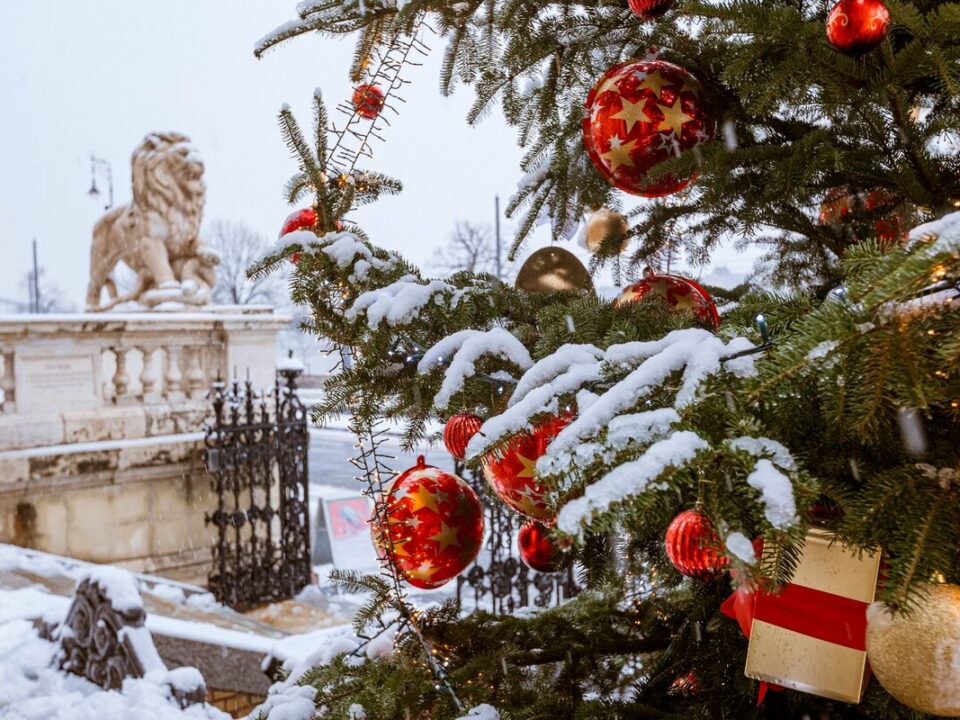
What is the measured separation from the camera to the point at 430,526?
1720mm

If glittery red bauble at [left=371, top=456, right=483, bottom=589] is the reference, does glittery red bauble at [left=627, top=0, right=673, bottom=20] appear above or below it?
above

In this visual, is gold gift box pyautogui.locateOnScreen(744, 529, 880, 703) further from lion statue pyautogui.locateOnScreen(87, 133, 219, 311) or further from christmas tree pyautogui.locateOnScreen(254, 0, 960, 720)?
lion statue pyautogui.locateOnScreen(87, 133, 219, 311)

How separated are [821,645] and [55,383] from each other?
7.11 meters

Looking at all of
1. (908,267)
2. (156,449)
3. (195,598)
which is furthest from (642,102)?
(156,449)

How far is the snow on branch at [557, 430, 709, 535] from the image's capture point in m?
0.69

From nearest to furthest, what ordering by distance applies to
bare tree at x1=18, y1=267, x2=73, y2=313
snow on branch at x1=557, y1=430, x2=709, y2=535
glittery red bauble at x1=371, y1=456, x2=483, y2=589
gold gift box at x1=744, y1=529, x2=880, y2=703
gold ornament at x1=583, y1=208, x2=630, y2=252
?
snow on branch at x1=557, y1=430, x2=709, y2=535, gold gift box at x1=744, y1=529, x2=880, y2=703, glittery red bauble at x1=371, y1=456, x2=483, y2=589, gold ornament at x1=583, y1=208, x2=630, y2=252, bare tree at x1=18, y1=267, x2=73, y2=313

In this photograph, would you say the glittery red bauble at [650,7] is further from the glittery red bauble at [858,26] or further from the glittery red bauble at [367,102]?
the glittery red bauble at [367,102]

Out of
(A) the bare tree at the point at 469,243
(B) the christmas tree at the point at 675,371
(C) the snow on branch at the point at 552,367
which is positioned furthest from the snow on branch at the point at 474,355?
(A) the bare tree at the point at 469,243

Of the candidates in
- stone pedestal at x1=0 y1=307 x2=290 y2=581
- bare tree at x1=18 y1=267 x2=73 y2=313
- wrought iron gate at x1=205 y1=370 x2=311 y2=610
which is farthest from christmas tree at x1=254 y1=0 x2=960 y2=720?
bare tree at x1=18 y1=267 x2=73 y2=313

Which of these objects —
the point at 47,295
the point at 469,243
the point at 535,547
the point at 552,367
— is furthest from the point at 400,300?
the point at 47,295

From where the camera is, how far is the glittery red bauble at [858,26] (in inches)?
50.2

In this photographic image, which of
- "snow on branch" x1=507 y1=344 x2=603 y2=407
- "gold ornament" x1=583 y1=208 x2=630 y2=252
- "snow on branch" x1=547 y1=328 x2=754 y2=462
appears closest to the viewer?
"snow on branch" x1=547 y1=328 x2=754 y2=462

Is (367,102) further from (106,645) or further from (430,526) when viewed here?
(106,645)

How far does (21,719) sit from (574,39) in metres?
3.80
